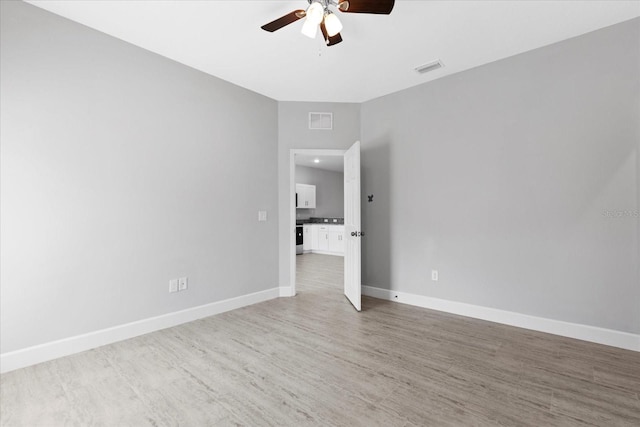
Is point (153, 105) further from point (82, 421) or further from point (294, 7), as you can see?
point (82, 421)

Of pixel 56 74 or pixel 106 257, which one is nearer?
pixel 56 74

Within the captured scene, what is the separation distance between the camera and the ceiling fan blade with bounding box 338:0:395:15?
1934 millimetres

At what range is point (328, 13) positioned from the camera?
2.21 metres

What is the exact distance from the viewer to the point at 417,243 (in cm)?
390

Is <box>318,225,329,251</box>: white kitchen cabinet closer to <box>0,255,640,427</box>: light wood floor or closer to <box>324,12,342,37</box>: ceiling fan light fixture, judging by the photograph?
<box>0,255,640,427</box>: light wood floor

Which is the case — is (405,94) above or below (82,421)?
above

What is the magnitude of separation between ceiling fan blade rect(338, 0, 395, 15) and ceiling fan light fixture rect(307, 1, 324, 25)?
0.16m

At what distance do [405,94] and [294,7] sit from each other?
211cm

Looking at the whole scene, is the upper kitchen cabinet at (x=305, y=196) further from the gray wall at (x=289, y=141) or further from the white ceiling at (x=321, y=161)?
the gray wall at (x=289, y=141)

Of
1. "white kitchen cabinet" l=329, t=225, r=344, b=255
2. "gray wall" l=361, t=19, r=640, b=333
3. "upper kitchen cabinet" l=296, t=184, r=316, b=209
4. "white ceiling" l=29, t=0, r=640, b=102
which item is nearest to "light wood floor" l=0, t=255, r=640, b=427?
"gray wall" l=361, t=19, r=640, b=333

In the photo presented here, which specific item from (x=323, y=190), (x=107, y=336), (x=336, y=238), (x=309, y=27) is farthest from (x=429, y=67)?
(x=323, y=190)

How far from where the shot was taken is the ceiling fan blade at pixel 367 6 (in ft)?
6.34

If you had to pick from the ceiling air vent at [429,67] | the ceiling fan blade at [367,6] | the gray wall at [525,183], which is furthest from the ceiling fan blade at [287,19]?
the gray wall at [525,183]

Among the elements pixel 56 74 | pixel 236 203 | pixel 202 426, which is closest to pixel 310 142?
pixel 236 203
